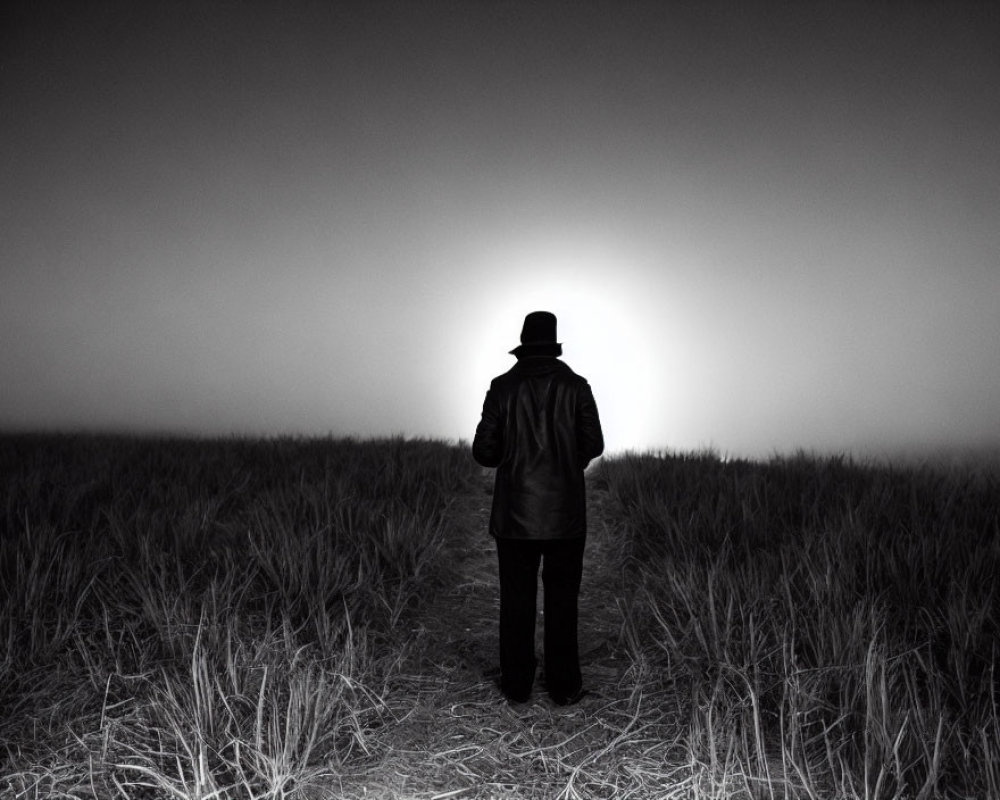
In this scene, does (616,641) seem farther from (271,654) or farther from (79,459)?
(79,459)

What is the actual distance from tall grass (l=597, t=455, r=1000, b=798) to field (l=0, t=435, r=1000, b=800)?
0.02 m

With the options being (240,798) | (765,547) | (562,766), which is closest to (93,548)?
(240,798)

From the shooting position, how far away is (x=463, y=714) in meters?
3.31

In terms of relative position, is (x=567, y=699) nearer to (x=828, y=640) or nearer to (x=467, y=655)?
(x=467, y=655)

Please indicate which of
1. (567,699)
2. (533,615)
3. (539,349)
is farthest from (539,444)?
(567,699)

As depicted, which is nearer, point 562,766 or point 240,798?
point 240,798

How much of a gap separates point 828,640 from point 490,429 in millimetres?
2275

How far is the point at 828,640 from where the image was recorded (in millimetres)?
3248

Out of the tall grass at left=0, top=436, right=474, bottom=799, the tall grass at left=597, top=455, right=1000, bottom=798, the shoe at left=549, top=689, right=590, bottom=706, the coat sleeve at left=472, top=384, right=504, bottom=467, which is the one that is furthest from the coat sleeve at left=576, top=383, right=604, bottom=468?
the tall grass at left=0, top=436, right=474, bottom=799

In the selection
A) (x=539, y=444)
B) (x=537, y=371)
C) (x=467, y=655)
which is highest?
(x=537, y=371)

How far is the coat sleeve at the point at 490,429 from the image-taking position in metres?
3.40

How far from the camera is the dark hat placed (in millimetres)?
3316

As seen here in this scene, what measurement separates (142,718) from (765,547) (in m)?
5.07

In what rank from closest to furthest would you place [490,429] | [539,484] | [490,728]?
[490,728], [539,484], [490,429]
